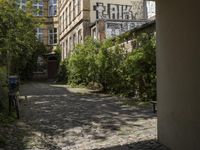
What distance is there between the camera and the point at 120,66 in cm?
1972

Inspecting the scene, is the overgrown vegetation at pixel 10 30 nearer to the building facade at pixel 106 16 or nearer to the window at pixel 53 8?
the building facade at pixel 106 16

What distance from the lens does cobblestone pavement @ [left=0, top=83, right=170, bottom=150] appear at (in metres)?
8.66

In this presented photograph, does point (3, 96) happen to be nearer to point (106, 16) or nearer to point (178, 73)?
point (178, 73)

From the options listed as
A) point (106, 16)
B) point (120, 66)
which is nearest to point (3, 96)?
point (120, 66)

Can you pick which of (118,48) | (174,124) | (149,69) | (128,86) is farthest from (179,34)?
(118,48)

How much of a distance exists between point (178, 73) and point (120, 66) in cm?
1282

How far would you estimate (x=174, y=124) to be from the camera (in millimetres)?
7270

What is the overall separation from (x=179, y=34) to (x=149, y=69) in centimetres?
1002

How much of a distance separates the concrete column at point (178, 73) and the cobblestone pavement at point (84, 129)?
0.82 m

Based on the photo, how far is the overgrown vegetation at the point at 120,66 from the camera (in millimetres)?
16688

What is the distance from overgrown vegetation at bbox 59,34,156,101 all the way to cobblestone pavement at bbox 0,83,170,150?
2.54m

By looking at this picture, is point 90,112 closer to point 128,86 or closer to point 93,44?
point 128,86

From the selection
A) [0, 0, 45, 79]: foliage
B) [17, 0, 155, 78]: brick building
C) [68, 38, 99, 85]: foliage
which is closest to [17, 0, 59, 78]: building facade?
[17, 0, 155, 78]: brick building

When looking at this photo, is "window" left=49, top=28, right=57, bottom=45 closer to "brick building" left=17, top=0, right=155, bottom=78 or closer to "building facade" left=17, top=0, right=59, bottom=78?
"building facade" left=17, top=0, right=59, bottom=78
